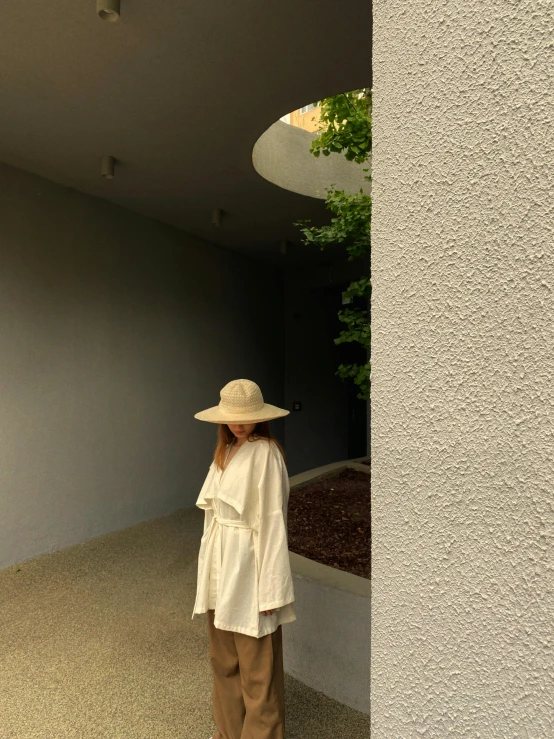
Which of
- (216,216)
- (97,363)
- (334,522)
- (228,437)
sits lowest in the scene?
(334,522)

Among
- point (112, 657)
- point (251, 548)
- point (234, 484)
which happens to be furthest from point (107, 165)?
point (112, 657)

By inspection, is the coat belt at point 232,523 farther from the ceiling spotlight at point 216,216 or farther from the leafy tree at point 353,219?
the ceiling spotlight at point 216,216

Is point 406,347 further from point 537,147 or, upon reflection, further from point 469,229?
point 537,147

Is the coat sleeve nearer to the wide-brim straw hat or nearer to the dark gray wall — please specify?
the wide-brim straw hat

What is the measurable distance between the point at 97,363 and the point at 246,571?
3.97 metres

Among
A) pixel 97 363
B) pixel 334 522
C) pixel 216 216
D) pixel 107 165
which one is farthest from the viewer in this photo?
pixel 216 216

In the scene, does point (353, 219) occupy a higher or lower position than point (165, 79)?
lower

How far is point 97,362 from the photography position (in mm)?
5676

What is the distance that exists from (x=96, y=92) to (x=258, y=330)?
523cm

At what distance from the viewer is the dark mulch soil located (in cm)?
349

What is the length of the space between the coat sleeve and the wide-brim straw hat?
0.17m

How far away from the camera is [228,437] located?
254 cm

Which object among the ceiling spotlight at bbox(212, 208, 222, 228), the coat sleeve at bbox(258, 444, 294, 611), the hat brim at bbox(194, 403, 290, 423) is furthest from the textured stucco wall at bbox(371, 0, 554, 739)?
the ceiling spotlight at bbox(212, 208, 222, 228)

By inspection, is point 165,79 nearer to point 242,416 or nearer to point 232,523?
point 242,416
